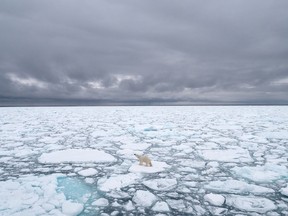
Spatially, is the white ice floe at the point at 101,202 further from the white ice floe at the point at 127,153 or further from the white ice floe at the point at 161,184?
the white ice floe at the point at 127,153

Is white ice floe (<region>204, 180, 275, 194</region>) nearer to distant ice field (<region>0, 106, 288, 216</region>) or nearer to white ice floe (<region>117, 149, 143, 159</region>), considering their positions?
distant ice field (<region>0, 106, 288, 216</region>)

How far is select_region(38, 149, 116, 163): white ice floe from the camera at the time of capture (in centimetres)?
353

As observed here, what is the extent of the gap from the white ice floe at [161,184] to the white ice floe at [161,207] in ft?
1.11

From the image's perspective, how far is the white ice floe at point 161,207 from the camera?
6.50 feet

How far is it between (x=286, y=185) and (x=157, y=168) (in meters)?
1.54

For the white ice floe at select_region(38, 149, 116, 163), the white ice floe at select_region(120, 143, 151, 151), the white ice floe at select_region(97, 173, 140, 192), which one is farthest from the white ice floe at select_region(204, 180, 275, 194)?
the white ice floe at select_region(120, 143, 151, 151)

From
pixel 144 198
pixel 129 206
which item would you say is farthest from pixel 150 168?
pixel 129 206

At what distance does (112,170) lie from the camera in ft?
10.1

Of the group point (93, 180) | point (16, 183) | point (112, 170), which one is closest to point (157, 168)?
point (112, 170)

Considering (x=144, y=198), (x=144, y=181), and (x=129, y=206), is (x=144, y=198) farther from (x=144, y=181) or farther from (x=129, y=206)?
(x=144, y=181)

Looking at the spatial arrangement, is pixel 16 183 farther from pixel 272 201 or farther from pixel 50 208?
pixel 272 201

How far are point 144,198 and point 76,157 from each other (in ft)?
6.11

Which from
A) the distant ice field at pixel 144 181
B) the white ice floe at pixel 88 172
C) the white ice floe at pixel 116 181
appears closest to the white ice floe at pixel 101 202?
the distant ice field at pixel 144 181

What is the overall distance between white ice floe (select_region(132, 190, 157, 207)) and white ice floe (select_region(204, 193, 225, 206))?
51cm
